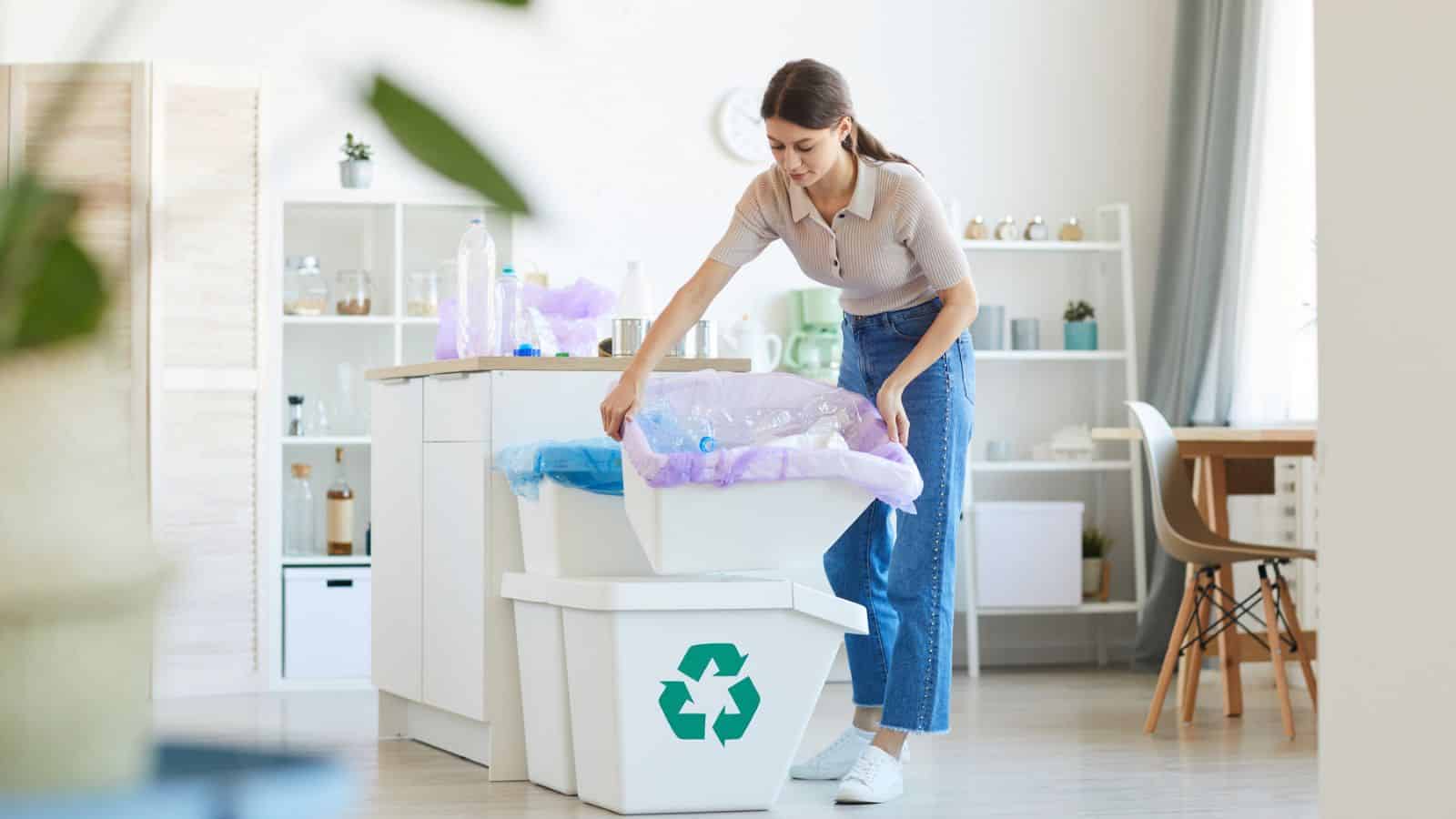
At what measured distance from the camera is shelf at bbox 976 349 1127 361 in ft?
17.5

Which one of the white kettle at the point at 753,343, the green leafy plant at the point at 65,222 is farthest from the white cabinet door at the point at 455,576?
the green leafy plant at the point at 65,222

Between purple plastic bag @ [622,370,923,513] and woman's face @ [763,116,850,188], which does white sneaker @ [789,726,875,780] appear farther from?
woman's face @ [763,116,850,188]

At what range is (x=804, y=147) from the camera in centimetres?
269

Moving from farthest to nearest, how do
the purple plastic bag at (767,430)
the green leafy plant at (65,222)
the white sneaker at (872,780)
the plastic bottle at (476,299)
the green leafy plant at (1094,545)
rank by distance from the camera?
1. the green leafy plant at (1094,545)
2. the plastic bottle at (476,299)
3. the white sneaker at (872,780)
4. the purple plastic bag at (767,430)
5. the green leafy plant at (65,222)

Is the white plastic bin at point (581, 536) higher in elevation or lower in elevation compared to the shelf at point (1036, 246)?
lower

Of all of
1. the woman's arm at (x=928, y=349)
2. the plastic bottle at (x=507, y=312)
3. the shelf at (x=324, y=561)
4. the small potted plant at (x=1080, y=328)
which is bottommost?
the shelf at (x=324, y=561)

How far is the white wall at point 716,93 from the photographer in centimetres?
514

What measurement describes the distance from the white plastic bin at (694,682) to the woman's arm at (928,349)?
31cm

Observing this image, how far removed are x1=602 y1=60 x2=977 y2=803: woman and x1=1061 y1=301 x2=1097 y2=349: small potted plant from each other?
8.46ft

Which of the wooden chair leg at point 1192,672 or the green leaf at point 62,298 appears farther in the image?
the wooden chair leg at point 1192,672

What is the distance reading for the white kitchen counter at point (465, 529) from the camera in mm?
3131

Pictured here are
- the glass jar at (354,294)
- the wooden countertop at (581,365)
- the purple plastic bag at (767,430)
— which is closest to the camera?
the purple plastic bag at (767,430)

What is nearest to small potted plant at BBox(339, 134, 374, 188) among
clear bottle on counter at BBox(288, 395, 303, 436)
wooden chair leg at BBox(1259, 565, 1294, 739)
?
clear bottle on counter at BBox(288, 395, 303, 436)

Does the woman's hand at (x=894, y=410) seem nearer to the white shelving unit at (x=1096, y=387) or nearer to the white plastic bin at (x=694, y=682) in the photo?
the white plastic bin at (x=694, y=682)
